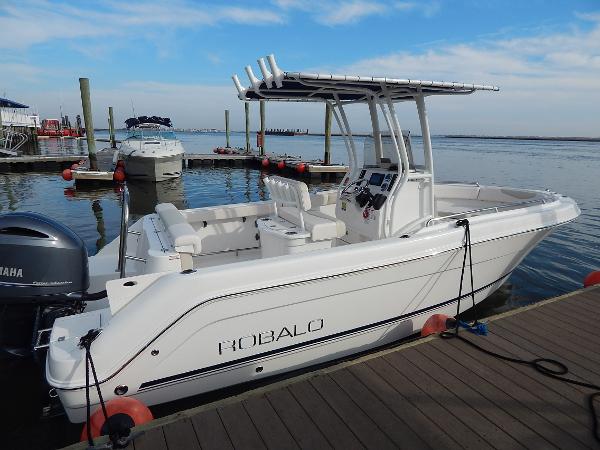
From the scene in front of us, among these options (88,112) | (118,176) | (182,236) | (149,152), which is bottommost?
(118,176)

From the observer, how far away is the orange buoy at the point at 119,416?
8.27 feet

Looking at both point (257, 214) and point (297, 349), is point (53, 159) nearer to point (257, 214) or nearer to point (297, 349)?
point (257, 214)

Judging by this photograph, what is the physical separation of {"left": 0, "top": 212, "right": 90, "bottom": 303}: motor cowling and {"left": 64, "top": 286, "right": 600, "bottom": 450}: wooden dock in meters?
1.43

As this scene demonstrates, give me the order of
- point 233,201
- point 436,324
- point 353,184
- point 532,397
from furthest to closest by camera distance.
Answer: point 233,201 < point 353,184 < point 436,324 < point 532,397

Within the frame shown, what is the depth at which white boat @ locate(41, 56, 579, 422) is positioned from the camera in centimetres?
284

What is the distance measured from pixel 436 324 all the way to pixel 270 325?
1.91 m

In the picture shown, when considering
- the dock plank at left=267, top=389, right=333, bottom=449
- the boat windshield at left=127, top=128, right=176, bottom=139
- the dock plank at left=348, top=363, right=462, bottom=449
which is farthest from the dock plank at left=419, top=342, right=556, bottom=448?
the boat windshield at left=127, top=128, right=176, bottom=139

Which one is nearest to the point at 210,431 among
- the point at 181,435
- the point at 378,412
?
the point at 181,435

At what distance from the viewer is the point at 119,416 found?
2.56 meters

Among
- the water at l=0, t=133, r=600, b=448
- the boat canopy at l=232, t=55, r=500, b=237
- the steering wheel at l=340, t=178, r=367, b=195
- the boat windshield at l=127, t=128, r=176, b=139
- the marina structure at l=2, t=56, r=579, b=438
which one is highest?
the boat windshield at l=127, t=128, r=176, b=139

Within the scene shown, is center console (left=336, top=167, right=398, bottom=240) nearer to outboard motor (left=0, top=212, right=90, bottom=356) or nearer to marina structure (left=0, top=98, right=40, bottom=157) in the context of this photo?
outboard motor (left=0, top=212, right=90, bottom=356)

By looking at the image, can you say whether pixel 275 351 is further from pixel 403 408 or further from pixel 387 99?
pixel 387 99

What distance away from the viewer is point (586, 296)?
4.89 m

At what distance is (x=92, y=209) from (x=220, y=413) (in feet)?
44.3
